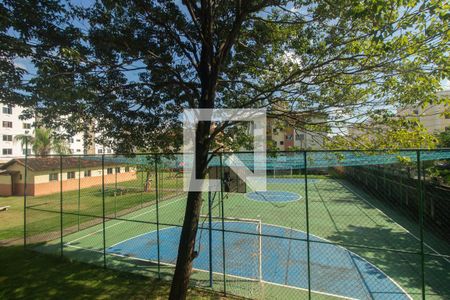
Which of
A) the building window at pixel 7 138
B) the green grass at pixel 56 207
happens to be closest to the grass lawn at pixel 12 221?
the green grass at pixel 56 207

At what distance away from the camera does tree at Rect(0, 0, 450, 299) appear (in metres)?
3.67

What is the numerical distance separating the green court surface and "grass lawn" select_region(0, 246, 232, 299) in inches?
22.3

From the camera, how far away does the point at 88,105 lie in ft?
16.2

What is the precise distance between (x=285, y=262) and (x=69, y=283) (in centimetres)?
635

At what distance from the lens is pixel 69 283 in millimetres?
6180

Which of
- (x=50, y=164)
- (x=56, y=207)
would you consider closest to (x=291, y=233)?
(x=56, y=207)

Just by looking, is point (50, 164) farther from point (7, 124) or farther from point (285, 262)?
point (285, 262)

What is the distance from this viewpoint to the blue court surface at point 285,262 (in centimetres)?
661

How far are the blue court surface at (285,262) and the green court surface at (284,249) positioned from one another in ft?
0.10

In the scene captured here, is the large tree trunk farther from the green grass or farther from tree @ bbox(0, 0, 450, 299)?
the green grass

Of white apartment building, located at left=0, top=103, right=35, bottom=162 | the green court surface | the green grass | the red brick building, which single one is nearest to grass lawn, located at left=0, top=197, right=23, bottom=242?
the green grass

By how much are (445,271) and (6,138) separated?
4402 centimetres

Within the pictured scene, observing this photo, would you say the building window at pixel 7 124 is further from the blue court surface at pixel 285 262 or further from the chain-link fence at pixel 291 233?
the blue court surface at pixel 285 262

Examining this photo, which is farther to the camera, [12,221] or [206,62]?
[12,221]
